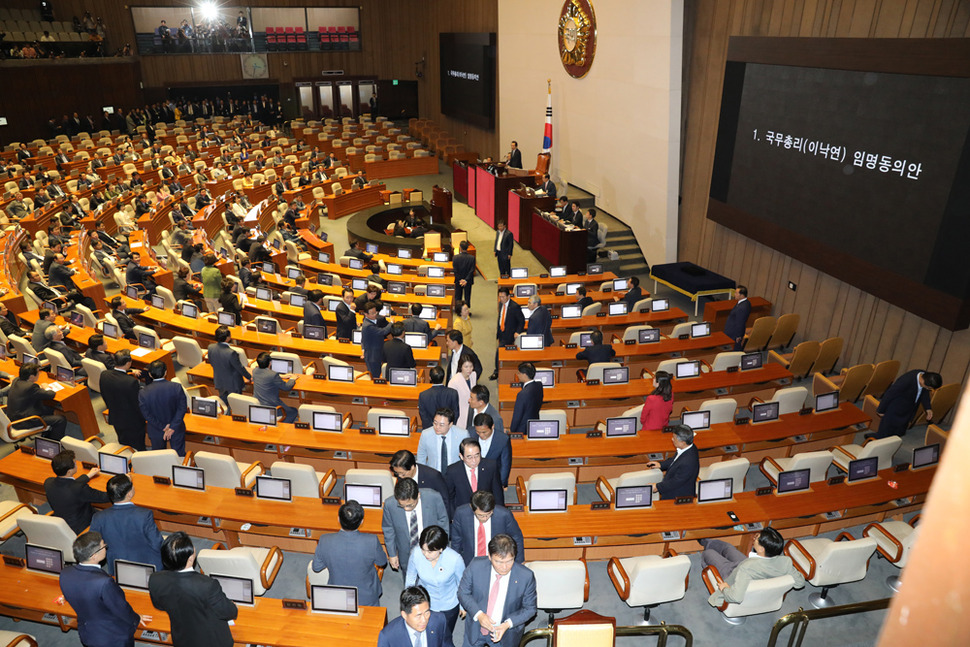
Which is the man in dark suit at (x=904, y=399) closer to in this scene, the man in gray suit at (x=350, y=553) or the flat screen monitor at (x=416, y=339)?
the flat screen monitor at (x=416, y=339)

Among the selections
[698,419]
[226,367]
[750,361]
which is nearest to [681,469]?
→ [698,419]

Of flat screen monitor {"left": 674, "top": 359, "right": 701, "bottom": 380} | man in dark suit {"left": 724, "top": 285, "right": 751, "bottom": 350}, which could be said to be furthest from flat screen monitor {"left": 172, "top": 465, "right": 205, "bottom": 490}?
man in dark suit {"left": 724, "top": 285, "right": 751, "bottom": 350}

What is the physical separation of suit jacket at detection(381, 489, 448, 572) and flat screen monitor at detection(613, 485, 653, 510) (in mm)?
1911

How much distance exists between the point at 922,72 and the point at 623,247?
7.69 m

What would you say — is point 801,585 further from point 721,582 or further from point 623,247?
point 623,247

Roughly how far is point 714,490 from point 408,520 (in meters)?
3.04

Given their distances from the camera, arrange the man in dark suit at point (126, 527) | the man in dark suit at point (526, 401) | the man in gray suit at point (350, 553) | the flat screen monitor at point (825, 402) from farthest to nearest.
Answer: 1. the flat screen monitor at point (825, 402)
2. the man in dark suit at point (526, 401)
3. the man in dark suit at point (126, 527)
4. the man in gray suit at point (350, 553)

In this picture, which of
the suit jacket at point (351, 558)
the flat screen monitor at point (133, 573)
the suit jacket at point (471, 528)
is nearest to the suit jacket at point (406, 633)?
the suit jacket at point (471, 528)

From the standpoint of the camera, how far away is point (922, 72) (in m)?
8.04

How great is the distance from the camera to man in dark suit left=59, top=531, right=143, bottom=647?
14.4 feet

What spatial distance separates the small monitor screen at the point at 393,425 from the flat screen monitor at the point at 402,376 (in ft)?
3.45

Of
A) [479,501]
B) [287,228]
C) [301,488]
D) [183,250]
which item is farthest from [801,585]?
[287,228]

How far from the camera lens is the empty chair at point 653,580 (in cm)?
515

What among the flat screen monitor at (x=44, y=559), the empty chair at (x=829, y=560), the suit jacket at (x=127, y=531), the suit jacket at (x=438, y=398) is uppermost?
the suit jacket at (x=438, y=398)
